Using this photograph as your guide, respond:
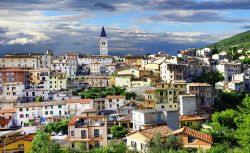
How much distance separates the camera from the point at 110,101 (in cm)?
4703

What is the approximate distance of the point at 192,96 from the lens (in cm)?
4456

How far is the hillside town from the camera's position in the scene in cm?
3083

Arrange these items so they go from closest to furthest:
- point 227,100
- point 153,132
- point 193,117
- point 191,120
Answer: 1. point 153,132
2. point 191,120
3. point 193,117
4. point 227,100

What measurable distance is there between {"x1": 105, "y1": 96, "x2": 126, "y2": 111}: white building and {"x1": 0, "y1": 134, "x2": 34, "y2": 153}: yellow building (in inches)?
674

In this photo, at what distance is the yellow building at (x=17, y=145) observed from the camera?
30016 millimetres

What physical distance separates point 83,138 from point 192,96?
668 inches

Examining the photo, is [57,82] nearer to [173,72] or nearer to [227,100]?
[173,72]

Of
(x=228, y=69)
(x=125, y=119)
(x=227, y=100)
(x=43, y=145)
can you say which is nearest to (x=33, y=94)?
(x=125, y=119)

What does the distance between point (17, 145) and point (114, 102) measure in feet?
59.3

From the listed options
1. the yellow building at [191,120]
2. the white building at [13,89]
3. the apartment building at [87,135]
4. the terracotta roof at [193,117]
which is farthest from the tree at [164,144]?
the white building at [13,89]

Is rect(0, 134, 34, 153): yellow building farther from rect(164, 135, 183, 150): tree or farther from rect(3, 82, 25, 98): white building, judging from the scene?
rect(3, 82, 25, 98): white building

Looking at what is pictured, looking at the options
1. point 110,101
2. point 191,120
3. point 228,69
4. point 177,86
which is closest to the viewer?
point 191,120

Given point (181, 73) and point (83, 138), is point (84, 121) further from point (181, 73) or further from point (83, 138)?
point (181, 73)

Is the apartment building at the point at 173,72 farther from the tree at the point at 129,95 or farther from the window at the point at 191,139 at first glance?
the window at the point at 191,139
